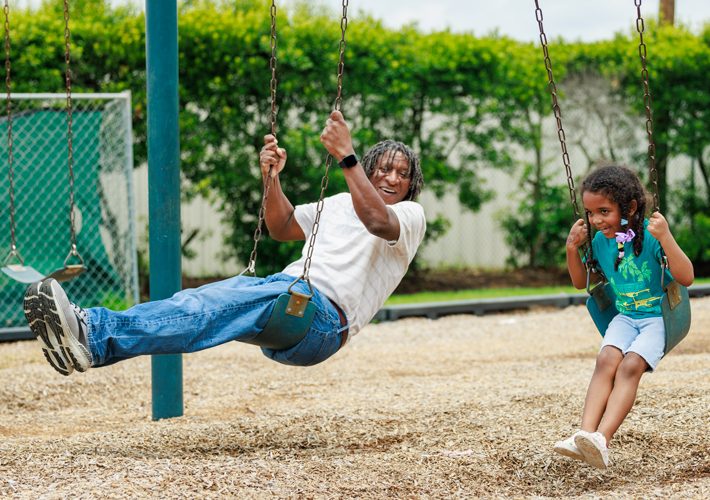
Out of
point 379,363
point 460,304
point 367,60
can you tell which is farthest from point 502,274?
point 379,363

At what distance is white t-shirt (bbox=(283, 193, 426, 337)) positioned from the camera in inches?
99.7

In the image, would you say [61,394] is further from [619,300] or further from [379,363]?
[619,300]

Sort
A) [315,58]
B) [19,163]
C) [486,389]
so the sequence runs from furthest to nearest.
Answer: [315,58], [19,163], [486,389]

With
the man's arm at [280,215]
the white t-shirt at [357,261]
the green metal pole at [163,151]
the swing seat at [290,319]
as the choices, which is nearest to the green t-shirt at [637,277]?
the white t-shirt at [357,261]

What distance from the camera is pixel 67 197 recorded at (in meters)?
5.91

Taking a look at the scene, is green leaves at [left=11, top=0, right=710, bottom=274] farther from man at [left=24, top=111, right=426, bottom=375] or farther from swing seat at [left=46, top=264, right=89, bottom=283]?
man at [left=24, top=111, right=426, bottom=375]

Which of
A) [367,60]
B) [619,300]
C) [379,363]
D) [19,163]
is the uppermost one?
[367,60]

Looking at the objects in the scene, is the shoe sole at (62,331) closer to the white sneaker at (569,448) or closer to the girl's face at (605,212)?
the white sneaker at (569,448)

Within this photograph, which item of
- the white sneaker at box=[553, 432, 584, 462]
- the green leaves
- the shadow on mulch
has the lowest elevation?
the shadow on mulch

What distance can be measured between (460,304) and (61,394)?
3.91 metres

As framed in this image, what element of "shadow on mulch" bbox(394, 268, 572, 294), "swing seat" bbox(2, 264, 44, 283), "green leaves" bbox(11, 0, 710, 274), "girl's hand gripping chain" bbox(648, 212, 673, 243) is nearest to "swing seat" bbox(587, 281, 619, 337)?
"girl's hand gripping chain" bbox(648, 212, 673, 243)

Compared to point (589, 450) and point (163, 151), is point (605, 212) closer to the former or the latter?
point (589, 450)

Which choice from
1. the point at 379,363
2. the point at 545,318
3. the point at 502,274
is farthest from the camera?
the point at 502,274

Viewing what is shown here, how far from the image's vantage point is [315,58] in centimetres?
697
